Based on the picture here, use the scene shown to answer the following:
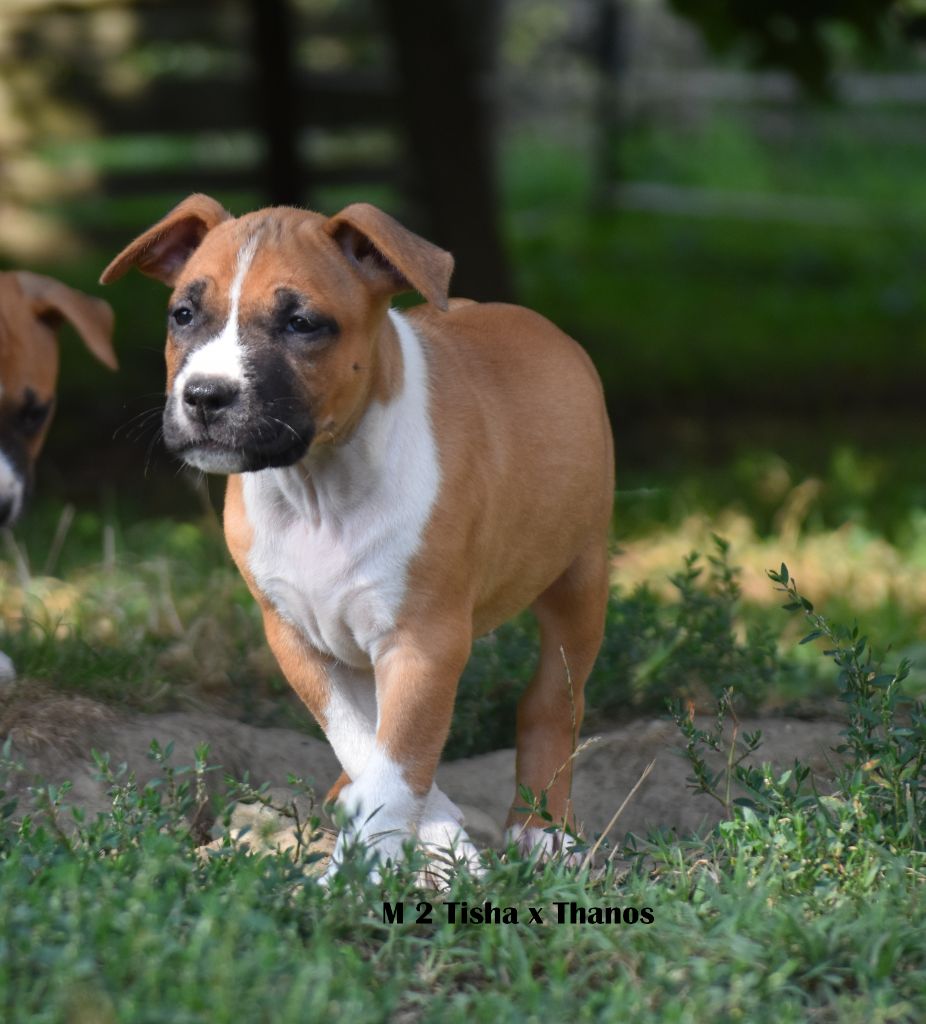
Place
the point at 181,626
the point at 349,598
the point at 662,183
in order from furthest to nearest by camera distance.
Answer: the point at 662,183 → the point at 181,626 → the point at 349,598

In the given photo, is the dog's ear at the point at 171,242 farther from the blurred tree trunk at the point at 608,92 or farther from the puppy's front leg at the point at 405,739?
the blurred tree trunk at the point at 608,92

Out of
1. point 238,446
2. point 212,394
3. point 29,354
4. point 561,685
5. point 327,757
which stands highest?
point 212,394

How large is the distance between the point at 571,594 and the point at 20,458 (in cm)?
178

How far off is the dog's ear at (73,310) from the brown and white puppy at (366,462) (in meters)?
1.24

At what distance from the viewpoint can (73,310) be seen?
5254 millimetres

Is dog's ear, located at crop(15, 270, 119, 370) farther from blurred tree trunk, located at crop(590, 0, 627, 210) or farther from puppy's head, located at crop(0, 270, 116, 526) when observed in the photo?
blurred tree trunk, located at crop(590, 0, 627, 210)

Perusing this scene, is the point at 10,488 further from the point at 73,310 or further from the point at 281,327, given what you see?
the point at 281,327

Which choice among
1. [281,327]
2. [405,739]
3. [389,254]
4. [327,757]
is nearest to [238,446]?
[281,327]

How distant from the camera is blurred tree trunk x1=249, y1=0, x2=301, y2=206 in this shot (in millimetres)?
11219

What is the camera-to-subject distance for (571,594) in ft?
14.6

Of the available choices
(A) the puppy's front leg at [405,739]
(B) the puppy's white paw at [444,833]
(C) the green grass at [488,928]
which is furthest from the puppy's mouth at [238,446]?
(B) the puppy's white paw at [444,833]

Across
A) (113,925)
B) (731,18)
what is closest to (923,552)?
(731,18)

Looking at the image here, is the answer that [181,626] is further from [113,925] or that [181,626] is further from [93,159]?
A: [93,159]

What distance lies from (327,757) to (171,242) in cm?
165
